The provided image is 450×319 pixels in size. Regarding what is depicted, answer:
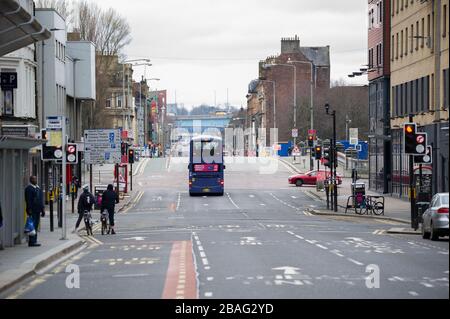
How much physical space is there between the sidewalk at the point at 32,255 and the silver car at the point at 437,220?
11425 millimetres

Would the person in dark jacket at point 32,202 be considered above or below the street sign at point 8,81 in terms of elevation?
below

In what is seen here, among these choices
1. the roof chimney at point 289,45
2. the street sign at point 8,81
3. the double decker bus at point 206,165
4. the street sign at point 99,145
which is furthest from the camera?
the roof chimney at point 289,45

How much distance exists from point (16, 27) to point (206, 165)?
45.8 m

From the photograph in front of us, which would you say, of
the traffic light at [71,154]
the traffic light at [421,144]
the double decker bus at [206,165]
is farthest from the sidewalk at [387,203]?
the traffic light at [71,154]

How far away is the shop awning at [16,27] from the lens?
26.3 m

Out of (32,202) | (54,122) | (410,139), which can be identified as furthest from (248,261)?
(410,139)

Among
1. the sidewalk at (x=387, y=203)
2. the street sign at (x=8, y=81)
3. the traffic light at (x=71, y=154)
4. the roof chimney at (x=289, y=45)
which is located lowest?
the sidewalk at (x=387, y=203)

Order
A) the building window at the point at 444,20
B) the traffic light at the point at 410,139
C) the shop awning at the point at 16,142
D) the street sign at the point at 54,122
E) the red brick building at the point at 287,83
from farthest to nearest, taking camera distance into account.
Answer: the red brick building at the point at 287,83, the building window at the point at 444,20, the traffic light at the point at 410,139, the street sign at the point at 54,122, the shop awning at the point at 16,142

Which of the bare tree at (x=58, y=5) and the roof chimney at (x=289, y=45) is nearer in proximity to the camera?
the bare tree at (x=58, y=5)

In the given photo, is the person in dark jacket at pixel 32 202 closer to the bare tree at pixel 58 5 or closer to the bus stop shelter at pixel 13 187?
the bus stop shelter at pixel 13 187

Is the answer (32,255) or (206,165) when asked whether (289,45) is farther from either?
(32,255)

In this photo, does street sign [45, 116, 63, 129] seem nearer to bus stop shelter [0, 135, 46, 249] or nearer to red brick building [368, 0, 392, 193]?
bus stop shelter [0, 135, 46, 249]

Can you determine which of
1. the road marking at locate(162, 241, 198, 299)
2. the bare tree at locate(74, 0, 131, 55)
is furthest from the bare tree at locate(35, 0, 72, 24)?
→ the road marking at locate(162, 241, 198, 299)

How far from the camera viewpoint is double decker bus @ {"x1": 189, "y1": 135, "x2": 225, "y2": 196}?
73500 mm
